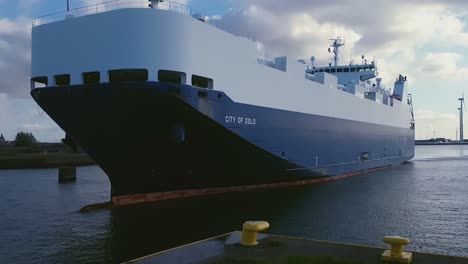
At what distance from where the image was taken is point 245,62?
18500 mm

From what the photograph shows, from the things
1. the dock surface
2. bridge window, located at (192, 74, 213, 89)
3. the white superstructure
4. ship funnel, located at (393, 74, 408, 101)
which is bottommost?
the dock surface

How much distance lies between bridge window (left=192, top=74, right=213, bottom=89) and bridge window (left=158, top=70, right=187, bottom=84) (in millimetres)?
608

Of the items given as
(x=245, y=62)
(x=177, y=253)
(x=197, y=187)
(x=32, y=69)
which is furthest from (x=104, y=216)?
(x=177, y=253)

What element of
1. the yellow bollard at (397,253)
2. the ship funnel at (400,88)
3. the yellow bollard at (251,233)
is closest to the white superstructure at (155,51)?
the yellow bollard at (251,233)

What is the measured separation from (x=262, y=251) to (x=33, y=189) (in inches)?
962

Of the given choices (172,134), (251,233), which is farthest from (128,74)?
(251,233)

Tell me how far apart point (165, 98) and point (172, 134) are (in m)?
1.64

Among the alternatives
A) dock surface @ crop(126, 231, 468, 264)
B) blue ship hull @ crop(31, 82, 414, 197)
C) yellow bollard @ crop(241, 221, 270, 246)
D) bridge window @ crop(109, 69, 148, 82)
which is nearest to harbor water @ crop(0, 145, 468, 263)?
blue ship hull @ crop(31, 82, 414, 197)

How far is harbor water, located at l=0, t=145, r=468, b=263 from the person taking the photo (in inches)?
469

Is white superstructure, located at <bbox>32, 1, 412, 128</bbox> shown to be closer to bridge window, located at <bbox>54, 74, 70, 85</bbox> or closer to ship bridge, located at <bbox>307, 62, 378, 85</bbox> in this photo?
bridge window, located at <bbox>54, 74, 70, 85</bbox>

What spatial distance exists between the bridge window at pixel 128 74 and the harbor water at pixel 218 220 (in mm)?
5292

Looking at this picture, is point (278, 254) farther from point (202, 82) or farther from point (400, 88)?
point (400, 88)

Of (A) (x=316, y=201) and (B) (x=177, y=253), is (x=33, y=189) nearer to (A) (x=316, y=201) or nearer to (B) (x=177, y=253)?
(A) (x=316, y=201)

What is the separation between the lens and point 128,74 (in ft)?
53.9
